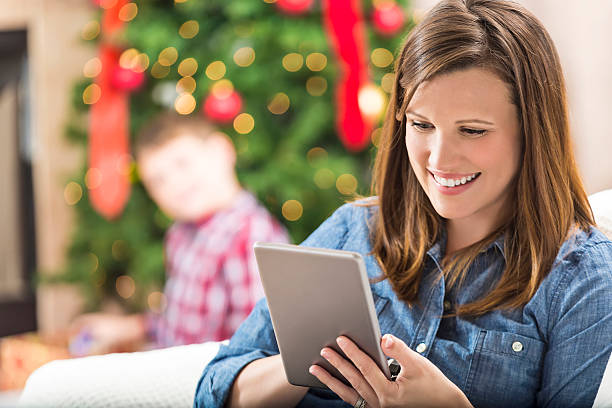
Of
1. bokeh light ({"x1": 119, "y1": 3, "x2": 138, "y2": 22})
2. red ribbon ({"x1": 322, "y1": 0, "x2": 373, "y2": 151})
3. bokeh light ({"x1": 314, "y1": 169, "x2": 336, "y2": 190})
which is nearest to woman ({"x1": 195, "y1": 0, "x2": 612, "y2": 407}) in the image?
red ribbon ({"x1": 322, "y1": 0, "x2": 373, "y2": 151})

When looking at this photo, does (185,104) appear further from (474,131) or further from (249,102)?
(474,131)

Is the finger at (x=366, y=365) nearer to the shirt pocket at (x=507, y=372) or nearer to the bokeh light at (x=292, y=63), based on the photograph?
the shirt pocket at (x=507, y=372)

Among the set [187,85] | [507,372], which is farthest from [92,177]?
[507,372]

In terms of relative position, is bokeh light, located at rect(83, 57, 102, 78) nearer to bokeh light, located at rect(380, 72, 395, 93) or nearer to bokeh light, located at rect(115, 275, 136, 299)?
bokeh light, located at rect(115, 275, 136, 299)

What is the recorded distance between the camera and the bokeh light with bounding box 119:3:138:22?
2.94 meters

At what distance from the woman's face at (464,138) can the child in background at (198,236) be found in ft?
4.16

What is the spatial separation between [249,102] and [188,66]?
265mm

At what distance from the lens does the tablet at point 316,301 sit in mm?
956

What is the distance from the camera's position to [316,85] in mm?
2838

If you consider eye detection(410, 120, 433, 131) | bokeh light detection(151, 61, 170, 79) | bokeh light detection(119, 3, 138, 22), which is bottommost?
eye detection(410, 120, 433, 131)

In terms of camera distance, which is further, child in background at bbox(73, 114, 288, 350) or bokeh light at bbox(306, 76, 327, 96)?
bokeh light at bbox(306, 76, 327, 96)

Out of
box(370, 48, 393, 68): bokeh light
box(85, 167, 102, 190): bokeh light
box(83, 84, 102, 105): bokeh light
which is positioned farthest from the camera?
box(83, 84, 102, 105): bokeh light

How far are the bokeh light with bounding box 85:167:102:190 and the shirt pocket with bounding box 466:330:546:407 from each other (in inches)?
83.1

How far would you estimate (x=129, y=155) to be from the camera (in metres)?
2.93
